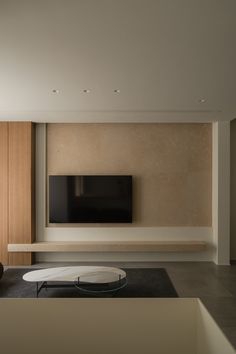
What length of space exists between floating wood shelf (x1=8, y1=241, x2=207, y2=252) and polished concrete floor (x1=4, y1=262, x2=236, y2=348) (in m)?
0.31

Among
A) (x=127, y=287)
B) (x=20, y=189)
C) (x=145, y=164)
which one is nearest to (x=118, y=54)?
(x=145, y=164)

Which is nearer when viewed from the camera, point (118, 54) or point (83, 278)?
point (118, 54)

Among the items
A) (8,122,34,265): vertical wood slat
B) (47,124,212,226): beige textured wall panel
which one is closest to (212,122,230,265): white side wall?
(47,124,212,226): beige textured wall panel

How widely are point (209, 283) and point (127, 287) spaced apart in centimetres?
125

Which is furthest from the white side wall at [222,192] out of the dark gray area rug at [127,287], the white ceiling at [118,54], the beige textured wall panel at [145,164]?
the dark gray area rug at [127,287]

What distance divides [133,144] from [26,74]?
8.93 ft

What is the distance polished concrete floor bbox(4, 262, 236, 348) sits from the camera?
3.34 metres

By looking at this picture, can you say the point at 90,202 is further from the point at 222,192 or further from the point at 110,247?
the point at 222,192

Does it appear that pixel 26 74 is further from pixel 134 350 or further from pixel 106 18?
pixel 134 350

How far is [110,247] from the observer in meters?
5.07

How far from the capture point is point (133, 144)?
536cm

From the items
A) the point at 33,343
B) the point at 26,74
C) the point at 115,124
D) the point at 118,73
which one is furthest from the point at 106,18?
the point at 115,124

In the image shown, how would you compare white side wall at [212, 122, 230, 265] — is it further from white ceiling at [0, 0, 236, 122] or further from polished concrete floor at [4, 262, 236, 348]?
white ceiling at [0, 0, 236, 122]

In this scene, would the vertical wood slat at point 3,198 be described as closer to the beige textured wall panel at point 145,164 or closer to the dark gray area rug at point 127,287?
the dark gray area rug at point 127,287
